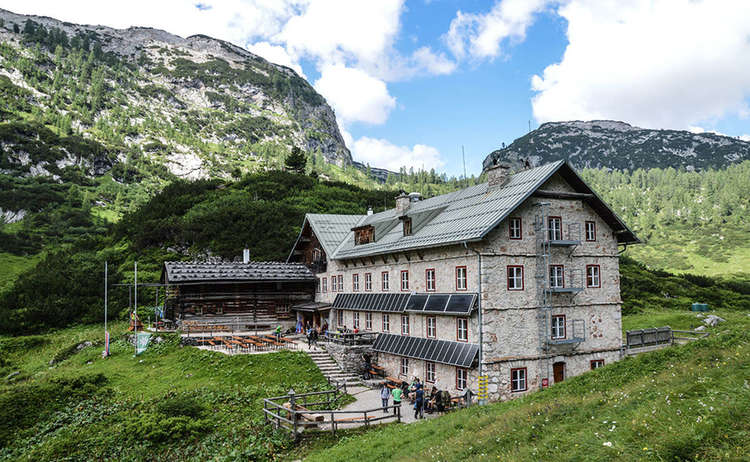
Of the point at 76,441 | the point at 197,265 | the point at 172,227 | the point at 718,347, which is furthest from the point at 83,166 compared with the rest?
the point at 718,347

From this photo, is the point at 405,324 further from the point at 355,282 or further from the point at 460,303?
the point at 355,282

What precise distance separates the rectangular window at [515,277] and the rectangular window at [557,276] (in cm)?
211

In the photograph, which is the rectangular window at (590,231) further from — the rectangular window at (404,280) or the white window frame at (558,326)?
the rectangular window at (404,280)

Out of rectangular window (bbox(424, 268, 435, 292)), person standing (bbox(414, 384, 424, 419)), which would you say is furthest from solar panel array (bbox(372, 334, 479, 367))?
rectangular window (bbox(424, 268, 435, 292))

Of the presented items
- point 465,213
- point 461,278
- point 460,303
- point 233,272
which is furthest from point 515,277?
point 233,272

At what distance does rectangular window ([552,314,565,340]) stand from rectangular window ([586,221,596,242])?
490 cm

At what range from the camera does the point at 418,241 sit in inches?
1128

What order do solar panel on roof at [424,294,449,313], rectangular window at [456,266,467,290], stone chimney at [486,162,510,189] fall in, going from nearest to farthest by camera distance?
rectangular window at [456,266,467,290] → solar panel on roof at [424,294,449,313] → stone chimney at [486,162,510,189]

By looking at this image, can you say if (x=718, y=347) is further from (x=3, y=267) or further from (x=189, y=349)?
(x=3, y=267)

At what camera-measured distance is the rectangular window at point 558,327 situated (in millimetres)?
25703

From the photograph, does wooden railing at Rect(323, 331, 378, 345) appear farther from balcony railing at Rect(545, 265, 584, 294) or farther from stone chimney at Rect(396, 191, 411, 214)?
balcony railing at Rect(545, 265, 584, 294)

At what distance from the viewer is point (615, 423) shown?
36.9ft

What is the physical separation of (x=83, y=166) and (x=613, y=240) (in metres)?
134

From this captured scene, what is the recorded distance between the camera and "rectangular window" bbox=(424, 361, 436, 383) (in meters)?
26.4
